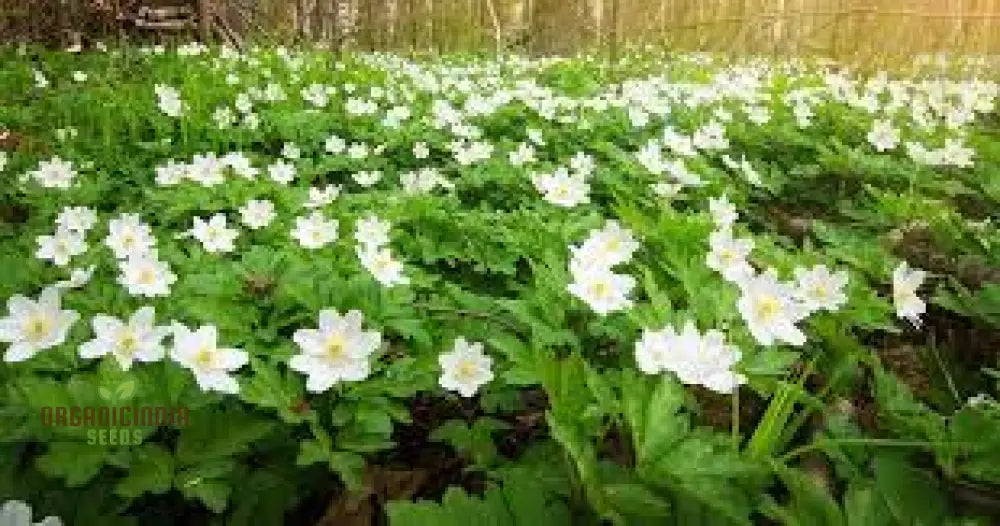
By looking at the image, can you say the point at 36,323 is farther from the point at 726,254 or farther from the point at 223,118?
the point at 223,118

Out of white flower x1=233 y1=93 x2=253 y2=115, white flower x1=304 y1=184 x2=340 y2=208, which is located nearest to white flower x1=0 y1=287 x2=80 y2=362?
white flower x1=304 y1=184 x2=340 y2=208

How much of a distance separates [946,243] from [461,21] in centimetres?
1330

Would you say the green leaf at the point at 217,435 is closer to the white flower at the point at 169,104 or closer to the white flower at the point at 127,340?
the white flower at the point at 127,340

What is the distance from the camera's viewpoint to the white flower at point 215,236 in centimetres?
266

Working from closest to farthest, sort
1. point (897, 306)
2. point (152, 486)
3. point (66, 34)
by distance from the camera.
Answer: point (152, 486), point (897, 306), point (66, 34)

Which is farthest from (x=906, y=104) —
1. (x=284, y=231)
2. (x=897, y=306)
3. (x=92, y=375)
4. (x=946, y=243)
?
(x=92, y=375)

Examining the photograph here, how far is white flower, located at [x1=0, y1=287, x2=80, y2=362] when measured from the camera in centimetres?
174

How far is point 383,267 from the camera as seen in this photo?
2.39 metres

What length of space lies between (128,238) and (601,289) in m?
1.46

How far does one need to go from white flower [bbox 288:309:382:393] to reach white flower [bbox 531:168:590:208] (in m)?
1.63

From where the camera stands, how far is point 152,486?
1500 millimetres

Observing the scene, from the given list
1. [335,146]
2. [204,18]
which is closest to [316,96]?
[335,146]

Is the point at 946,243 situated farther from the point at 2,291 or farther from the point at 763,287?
the point at 2,291

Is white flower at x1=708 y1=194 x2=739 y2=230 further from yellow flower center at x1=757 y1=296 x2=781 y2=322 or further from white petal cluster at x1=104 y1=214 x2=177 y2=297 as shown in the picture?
white petal cluster at x1=104 y1=214 x2=177 y2=297
